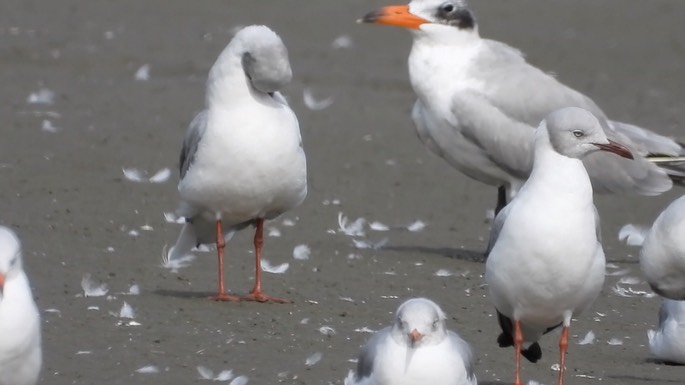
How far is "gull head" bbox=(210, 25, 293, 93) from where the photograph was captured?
353 inches

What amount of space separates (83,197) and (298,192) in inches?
126

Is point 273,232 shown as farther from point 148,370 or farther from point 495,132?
point 148,370

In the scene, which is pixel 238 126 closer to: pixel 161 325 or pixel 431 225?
pixel 161 325

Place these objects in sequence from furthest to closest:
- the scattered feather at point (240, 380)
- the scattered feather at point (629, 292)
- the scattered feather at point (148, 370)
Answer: the scattered feather at point (629, 292) → the scattered feather at point (148, 370) → the scattered feather at point (240, 380)

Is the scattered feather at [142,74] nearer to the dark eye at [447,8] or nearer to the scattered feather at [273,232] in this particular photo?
the scattered feather at [273,232]

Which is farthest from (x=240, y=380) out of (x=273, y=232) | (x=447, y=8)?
(x=447, y=8)

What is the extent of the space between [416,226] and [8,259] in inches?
229

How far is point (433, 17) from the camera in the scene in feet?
38.3

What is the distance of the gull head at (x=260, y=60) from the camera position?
897 cm

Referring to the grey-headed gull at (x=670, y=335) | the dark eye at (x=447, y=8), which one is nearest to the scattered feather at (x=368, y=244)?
the dark eye at (x=447, y=8)

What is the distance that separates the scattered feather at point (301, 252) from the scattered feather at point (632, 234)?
2.38 metres

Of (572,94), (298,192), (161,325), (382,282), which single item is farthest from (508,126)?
(161,325)

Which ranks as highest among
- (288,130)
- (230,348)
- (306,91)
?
(288,130)

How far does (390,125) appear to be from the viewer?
50.0 ft
